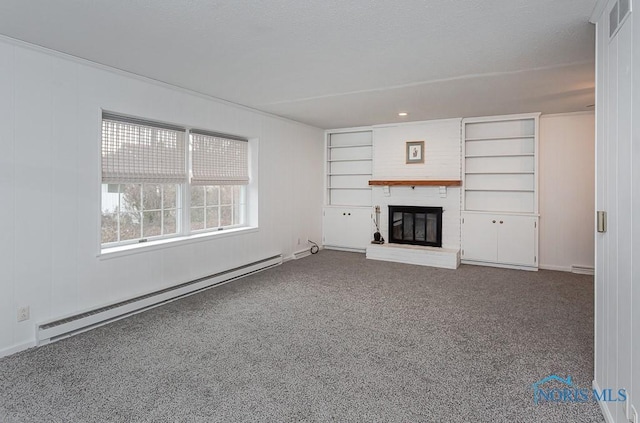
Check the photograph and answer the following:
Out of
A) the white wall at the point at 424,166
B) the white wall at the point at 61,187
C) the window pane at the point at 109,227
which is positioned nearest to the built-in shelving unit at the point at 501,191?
the white wall at the point at 424,166

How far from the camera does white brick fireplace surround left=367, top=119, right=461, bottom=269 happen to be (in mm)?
5910

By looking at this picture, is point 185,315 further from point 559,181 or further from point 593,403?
point 559,181

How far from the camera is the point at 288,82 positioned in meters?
A: 3.90

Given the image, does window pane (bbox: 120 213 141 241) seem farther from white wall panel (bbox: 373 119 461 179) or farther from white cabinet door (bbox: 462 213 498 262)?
white cabinet door (bbox: 462 213 498 262)

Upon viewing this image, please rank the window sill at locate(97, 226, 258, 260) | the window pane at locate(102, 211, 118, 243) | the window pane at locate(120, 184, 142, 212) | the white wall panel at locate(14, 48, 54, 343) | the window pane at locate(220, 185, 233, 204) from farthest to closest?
the window pane at locate(220, 185, 233, 204), the window pane at locate(120, 184, 142, 212), the window pane at locate(102, 211, 118, 243), the window sill at locate(97, 226, 258, 260), the white wall panel at locate(14, 48, 54, 343)

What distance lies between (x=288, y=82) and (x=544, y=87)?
2.91 metres

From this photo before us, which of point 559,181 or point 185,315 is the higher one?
point 559,181

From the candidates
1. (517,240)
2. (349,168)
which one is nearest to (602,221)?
(517,240)

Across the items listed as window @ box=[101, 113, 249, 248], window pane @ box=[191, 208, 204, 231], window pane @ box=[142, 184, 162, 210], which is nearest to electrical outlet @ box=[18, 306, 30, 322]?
window @ box=[101, 113, 249, 248]

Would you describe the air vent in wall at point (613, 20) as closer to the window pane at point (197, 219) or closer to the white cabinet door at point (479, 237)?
the white cabinet door at point (479, 237)

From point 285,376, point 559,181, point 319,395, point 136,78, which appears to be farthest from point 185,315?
point 559,181

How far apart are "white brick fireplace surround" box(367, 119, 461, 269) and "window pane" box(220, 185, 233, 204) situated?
261 cm

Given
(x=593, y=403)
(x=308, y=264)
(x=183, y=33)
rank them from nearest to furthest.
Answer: (x=593, y=403)
(x=183, y=33)
(x=308, y=264)

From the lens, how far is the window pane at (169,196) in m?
4.24
